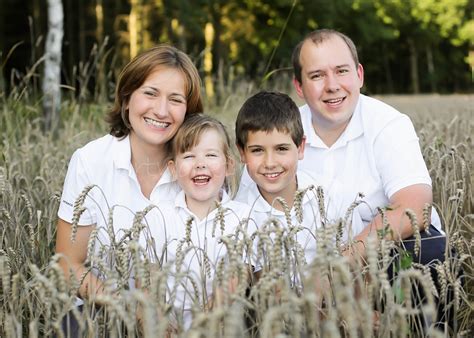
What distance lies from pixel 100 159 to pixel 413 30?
26457 millimetres

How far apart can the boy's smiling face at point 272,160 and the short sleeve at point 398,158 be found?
401 millimetres

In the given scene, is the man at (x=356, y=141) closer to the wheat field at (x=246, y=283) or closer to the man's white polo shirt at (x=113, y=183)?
the wheat field at (x=246, y=283)

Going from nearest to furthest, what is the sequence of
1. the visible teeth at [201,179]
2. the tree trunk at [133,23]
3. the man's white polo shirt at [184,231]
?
the man's white polo shirt at [184,231] < the visible teeth at [201,179] < the tree trunk at [133,23]

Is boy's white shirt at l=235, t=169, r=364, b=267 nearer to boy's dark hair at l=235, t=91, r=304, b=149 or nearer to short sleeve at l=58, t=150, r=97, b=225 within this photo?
boy's dark hair at l=235, t=91, r=304, b=149

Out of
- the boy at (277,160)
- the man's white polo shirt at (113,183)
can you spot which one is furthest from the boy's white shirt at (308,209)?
the man's white polo shirt at (113,183)

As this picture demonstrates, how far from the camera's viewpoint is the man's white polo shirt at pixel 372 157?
3.18 metres

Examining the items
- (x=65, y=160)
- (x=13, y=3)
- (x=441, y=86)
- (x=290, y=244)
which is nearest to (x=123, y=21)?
(x=13, y=3)

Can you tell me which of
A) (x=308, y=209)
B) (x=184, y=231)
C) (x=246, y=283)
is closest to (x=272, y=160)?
(x=308, y=209)

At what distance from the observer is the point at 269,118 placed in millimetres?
3178

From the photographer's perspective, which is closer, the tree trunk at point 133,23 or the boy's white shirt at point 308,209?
the boy's white shirt at point 308,209

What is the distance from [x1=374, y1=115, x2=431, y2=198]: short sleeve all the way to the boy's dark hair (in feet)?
1.25

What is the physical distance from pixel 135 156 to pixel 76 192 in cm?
32

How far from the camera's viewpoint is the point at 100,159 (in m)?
3.21

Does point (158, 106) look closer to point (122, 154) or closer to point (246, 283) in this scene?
point (122, 154)
